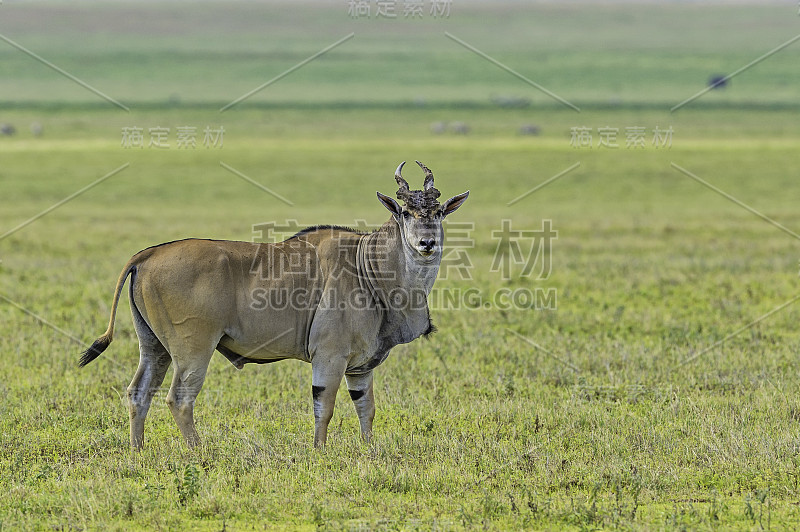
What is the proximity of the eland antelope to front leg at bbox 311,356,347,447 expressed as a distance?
0.01 metres

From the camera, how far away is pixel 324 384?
1025cm

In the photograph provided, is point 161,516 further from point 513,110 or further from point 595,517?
point 513,110

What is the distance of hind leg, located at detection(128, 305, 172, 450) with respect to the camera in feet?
34.2

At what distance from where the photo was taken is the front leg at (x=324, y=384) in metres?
10.3

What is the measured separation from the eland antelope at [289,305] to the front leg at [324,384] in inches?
0.4
